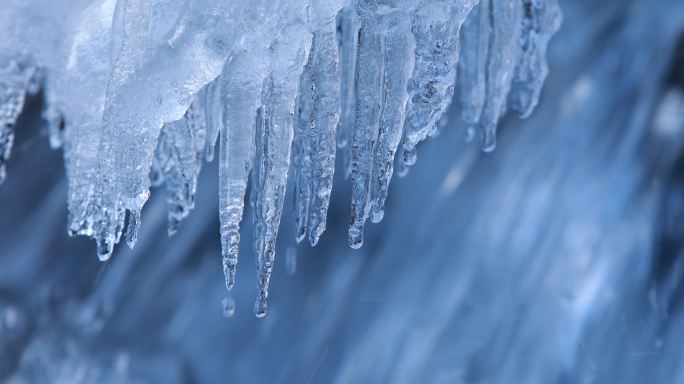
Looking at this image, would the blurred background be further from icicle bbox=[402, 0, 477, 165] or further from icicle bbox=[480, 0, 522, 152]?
icicle bbox=[402, 0, 477, 165]

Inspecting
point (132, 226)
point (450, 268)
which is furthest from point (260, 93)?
point (450, 268)

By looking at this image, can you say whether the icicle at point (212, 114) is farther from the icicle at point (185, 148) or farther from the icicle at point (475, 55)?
the icicle at point (475, 55)

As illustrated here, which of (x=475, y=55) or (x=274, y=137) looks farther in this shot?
(x=475, y=55)

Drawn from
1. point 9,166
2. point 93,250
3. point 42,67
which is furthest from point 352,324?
point 42,67

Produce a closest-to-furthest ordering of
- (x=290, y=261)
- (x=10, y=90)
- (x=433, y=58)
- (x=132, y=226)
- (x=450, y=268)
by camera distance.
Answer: (x=433, y=58)
(x=132, y=226)
(x=10, y=90)
(x=450, y=268)
(x=290, y=261)

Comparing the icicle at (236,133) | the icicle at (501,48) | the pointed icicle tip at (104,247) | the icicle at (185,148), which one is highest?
the icicle at (501,48)

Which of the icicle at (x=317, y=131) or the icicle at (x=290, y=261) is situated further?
the icicle at (x=290, y=261)

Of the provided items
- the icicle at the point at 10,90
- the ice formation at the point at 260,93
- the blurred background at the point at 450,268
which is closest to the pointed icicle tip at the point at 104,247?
the ice formation at the point at 260,93

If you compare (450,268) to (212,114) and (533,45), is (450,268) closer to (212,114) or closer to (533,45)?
(533,45)

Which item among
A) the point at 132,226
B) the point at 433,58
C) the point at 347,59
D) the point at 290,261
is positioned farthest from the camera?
the point at 290,261
